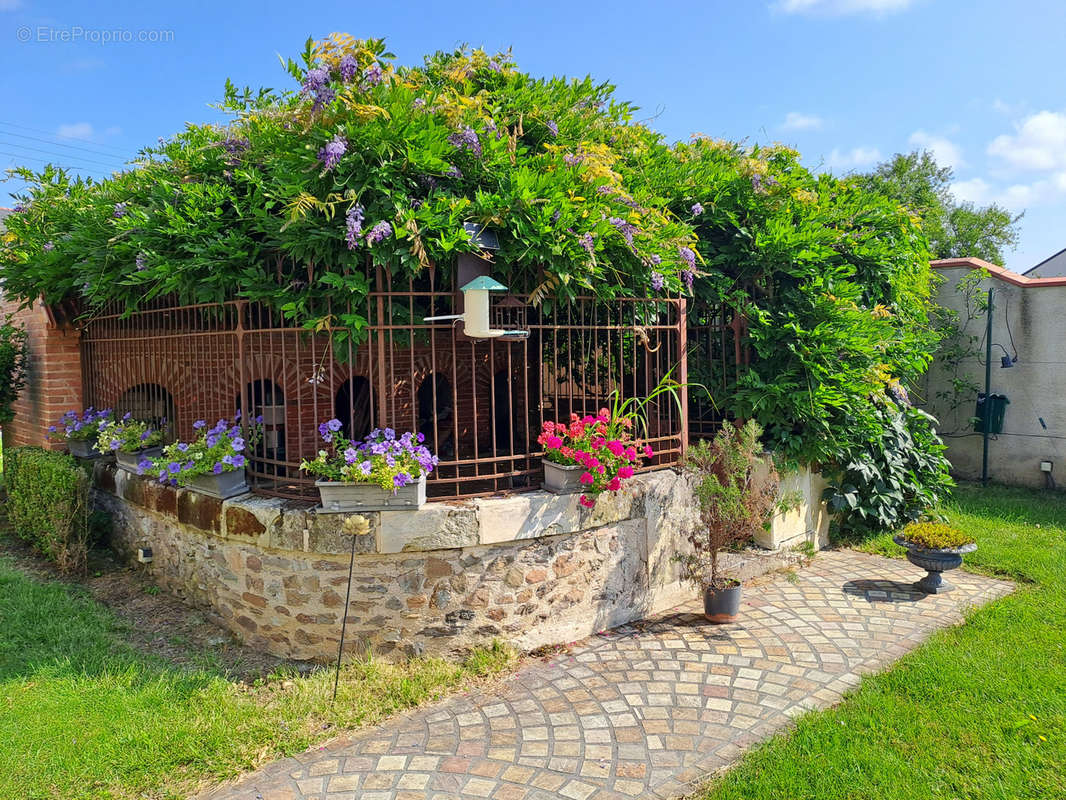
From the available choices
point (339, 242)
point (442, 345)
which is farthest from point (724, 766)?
point (442, 345)

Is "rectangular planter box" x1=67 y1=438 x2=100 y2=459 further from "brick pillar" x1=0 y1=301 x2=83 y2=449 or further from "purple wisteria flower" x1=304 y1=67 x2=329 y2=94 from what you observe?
"purple wisteria flower" x1=304 y1=67 x2=329 y2=94

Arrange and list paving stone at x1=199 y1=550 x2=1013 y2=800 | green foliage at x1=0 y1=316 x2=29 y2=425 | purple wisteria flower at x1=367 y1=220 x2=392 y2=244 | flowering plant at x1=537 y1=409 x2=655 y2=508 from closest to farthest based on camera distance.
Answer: paving stone at x1=199 y1=550 x2=1013 y2=800 → purple wisteria flower at x1=367 y1=220 x2=392 y2=244 → flowering plant at x1=537 y1=409 x2=655 y2=508 → green foliage at x1=0 y1=316 x2=29 y2=425

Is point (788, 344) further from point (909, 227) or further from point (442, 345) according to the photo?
point (442, 345)

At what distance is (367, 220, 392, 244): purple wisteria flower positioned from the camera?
4.11 metres

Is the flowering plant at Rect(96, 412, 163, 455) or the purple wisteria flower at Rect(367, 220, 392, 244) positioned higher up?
the purple wisteria flower at Rect(367, 220, 392, 244)

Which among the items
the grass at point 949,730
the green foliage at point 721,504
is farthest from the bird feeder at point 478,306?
the grass at point 949,730

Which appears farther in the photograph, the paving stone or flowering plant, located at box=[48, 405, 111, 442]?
flowering plant, located at box=[48, 405, 111, 442]

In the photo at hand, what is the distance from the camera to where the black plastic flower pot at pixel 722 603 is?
16.4 feet

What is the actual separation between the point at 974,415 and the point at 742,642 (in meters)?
6.65

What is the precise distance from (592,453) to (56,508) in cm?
500

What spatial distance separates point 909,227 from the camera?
7.44 meters

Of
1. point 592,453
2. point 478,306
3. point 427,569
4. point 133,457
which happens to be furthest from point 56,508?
point 592,453

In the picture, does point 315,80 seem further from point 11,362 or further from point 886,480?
point 886,480

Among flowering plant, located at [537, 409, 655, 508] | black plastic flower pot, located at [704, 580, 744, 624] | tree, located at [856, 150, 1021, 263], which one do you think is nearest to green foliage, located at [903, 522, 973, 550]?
black plastic flower pot, located at [704, 580, 744, 624]
